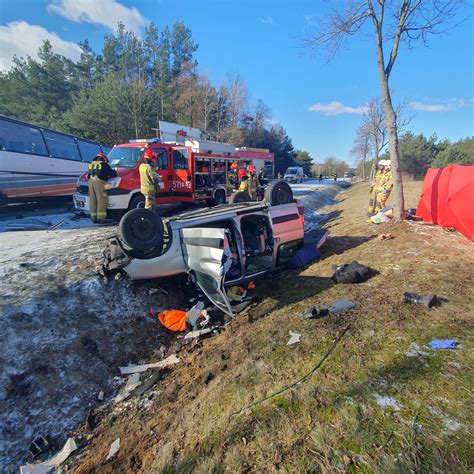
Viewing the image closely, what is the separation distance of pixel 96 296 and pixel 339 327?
3379 mm

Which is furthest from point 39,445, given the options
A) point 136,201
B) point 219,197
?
point 219,197

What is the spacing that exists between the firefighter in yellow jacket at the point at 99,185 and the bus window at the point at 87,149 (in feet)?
18.0

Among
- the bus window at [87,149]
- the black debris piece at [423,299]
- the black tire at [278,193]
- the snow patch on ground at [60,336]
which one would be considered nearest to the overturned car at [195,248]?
the snow patch on ground at [60,336]

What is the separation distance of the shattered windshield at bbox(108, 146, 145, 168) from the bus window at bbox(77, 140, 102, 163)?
419 cm

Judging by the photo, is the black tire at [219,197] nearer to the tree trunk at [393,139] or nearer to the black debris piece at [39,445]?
the tree trunk at [393,139]

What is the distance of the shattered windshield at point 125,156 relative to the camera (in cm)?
831

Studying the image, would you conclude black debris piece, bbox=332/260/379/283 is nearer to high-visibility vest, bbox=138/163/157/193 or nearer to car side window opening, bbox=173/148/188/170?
high-visibility vest, bbox=138/163/157/193

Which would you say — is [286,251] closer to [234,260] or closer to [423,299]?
[234,260]

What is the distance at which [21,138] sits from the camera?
9227mm

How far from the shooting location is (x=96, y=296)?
420 cm

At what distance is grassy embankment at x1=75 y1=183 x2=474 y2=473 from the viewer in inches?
72.8

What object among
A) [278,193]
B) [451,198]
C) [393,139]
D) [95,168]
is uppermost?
[393,139]

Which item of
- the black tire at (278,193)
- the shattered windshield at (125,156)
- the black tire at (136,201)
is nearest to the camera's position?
the black tire at (278,193)

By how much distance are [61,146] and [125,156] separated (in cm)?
418
